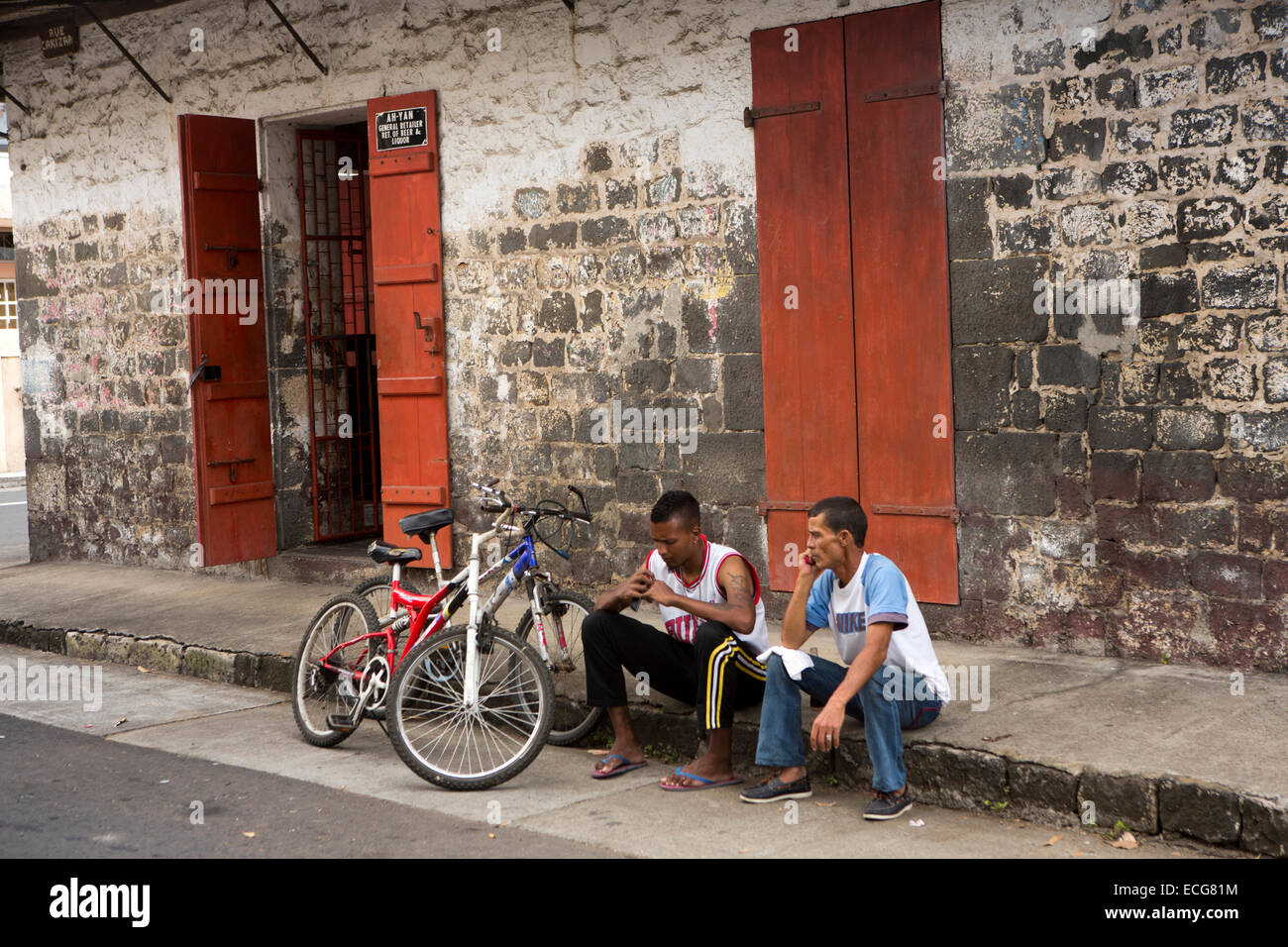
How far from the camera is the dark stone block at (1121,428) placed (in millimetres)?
6133

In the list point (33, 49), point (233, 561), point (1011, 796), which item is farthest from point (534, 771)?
point (33, 49)

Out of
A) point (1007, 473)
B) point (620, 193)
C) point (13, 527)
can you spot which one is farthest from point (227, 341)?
point (13, 527)

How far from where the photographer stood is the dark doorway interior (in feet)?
32.7

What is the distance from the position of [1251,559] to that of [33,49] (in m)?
9.84

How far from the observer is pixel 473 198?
8.51m

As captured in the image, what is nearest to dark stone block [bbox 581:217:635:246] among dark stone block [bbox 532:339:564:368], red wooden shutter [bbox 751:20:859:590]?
dark stone block [bbox 532:339:564:368]

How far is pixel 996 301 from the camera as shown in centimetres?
652

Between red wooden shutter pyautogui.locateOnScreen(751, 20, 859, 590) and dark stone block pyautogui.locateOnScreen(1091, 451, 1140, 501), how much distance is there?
122cm

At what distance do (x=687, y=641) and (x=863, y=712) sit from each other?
3.26ft

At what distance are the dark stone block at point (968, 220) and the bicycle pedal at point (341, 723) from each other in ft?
11.8

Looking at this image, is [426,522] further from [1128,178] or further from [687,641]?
[1128,178]

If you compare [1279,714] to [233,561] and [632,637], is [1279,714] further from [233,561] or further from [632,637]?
[233,561]

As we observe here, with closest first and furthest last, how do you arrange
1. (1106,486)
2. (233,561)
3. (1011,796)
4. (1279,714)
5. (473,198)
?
(1011,796) → (1279,714) → (1106,486) → (473,198) → (233,561)

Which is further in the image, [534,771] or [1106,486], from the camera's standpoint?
[1106,486]
